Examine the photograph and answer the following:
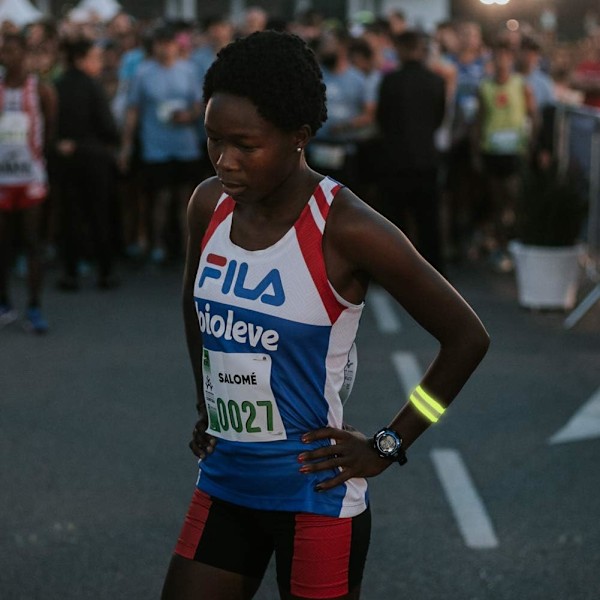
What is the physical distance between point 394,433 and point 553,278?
7.81 metres

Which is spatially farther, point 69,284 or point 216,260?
point 69,284

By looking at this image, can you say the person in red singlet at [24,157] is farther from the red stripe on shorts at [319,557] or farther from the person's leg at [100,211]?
the red stripe on shorts at [319,557]

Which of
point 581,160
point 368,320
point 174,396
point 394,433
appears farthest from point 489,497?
point 581,160

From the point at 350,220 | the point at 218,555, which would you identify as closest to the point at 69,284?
the point at 218,555

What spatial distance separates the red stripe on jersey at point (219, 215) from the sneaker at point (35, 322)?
6.84 metres

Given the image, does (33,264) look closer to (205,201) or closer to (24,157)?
(24,157)

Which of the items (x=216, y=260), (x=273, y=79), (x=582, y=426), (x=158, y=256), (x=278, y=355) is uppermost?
(x=273, y=79)

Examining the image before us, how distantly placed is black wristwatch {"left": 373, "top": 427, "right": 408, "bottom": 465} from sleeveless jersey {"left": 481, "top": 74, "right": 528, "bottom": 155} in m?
9.66

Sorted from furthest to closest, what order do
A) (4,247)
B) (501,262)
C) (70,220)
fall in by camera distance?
(501,262)
(70,220)
(4,247)

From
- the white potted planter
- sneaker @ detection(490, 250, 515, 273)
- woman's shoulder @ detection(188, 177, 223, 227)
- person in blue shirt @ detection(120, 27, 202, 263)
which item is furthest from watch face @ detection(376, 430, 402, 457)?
sneaker @ detection(490, 250, 515, 273)

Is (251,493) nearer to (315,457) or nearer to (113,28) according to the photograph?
(315,457)

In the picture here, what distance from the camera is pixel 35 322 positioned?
975cm

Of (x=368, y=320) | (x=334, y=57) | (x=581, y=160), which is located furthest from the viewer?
(x=334, y=57)

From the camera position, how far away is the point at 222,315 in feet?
9.68
